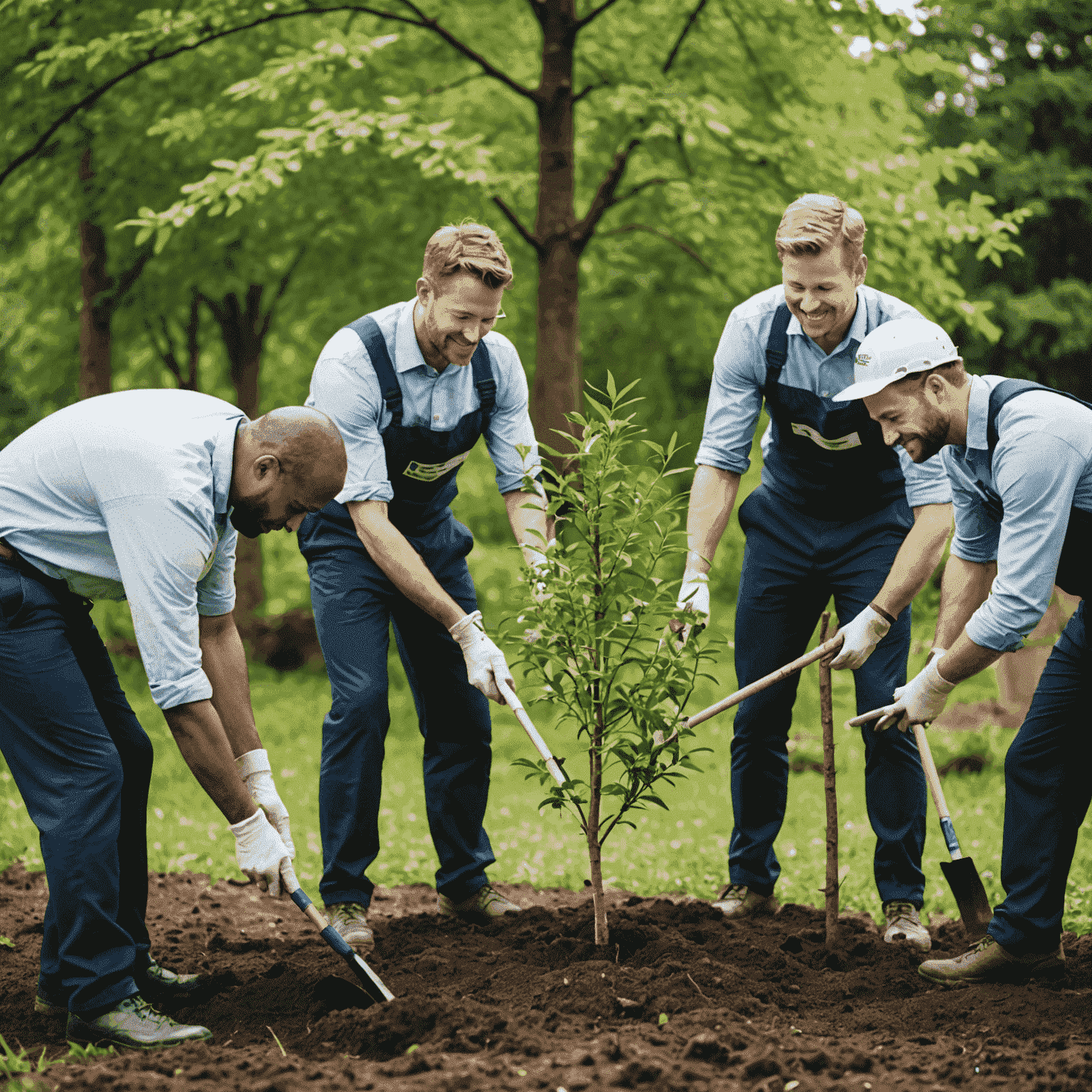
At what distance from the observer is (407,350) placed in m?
4.25

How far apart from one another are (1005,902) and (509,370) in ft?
7.94

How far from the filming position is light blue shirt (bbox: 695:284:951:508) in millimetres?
4160

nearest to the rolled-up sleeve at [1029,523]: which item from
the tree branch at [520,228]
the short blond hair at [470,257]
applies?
the short blond hair at [470,257]

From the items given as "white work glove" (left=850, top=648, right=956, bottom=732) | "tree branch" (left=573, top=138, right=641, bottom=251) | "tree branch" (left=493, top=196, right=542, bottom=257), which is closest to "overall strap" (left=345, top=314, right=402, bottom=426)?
"white work glove" (left=850, top=648, right=956, bottom=732)

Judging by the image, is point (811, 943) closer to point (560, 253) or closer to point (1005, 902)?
point (1005, 902)

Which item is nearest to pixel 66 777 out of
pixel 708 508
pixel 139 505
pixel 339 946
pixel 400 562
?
pixel 139 505

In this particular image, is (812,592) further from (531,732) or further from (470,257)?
(470,257)

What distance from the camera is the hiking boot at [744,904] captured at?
4500 mm

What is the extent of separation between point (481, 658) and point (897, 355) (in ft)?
5.47

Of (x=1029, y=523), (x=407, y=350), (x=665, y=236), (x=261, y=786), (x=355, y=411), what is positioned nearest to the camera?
(x=1029, y=523)

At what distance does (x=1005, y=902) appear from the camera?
146 inches

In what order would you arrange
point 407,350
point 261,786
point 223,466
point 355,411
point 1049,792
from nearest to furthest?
point 223,466
point 1049,792
point 261,786
point 355,411
point 407,350

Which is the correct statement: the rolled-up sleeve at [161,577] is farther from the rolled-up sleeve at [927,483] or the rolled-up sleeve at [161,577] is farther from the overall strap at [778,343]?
the rolled-up sleeve at [927,483]

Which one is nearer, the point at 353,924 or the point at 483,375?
the point at 353,924
